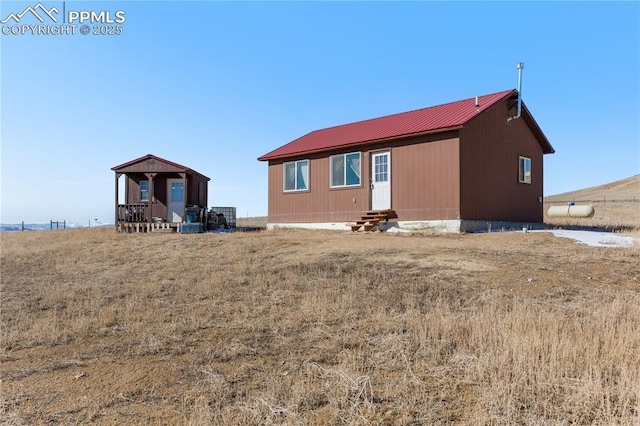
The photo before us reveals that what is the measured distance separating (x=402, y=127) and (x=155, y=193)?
13.3 metres

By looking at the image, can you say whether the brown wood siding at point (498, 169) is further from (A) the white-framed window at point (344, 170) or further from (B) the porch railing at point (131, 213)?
(B) the porch railing at point (131, 213)

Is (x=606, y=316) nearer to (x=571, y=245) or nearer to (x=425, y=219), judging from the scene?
(x=571, y=245)

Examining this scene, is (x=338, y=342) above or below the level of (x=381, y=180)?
below

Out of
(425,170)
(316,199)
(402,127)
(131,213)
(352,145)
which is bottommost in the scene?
(131,213)

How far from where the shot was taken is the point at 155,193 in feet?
77.3

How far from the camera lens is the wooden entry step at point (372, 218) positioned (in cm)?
1600

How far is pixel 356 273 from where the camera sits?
8.60m

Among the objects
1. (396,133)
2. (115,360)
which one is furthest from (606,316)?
(396,133)

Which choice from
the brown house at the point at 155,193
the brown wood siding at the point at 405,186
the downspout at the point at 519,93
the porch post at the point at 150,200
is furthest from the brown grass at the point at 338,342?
the brown house at the point at 155,193

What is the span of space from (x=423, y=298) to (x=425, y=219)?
8784mm

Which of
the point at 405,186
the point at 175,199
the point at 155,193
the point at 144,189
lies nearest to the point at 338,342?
the point at 405,186

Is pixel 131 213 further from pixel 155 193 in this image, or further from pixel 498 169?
pixel 498 169

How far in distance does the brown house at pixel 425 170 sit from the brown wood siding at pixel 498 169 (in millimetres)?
34

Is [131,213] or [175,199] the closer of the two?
[131,213]
